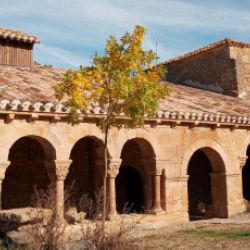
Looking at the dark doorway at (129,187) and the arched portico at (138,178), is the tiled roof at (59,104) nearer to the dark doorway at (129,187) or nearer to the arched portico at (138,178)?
the arched portico at (138,178)

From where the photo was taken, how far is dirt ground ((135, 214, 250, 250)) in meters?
8.80

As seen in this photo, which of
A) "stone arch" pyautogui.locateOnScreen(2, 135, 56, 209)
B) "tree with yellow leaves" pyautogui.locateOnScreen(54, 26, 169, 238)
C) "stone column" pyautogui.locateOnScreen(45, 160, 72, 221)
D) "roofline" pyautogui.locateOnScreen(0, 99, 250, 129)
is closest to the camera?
"tree with yellow leaves" pyautogui.locateOnScreen(54, 26, 169, 238)

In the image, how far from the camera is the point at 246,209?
46.0 feet

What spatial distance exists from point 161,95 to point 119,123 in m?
0.88

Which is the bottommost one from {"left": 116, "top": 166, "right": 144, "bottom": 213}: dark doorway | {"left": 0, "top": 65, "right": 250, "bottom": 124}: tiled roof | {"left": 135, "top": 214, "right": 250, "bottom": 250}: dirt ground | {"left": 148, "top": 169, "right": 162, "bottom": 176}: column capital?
{"left": 135, "top": 214, "right": 250, "bottom": 250}: dirt ground

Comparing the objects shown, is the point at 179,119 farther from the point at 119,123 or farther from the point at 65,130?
the point at 119,123

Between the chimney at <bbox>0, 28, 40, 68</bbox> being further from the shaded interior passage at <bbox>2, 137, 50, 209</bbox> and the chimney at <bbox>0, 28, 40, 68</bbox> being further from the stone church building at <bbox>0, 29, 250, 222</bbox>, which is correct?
the shaded interior passage at <bbox>2, 137, 50, 209</bbox>

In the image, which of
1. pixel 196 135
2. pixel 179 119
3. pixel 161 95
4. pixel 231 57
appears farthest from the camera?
pixel 231 57

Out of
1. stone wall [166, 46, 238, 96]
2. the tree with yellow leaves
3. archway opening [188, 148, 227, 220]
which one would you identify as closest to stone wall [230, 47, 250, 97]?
stone wall [166, 46, 238, 96]

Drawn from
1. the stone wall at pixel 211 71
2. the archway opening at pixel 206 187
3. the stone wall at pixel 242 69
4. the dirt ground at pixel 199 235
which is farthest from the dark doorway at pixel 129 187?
the stone wall at pixel 242 69

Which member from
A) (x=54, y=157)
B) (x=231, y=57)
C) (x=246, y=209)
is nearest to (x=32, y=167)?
(x=54, y=157)

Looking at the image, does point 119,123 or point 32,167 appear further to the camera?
point 32,167

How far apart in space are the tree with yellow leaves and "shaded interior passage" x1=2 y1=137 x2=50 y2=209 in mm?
5185

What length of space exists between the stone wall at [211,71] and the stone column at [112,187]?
9055mm
